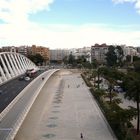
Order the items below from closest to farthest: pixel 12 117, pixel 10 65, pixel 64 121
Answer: pixel 12 117 < pixel 64 121 < pixel 10 65

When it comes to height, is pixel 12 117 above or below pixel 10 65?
below

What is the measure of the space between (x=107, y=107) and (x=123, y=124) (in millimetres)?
12730

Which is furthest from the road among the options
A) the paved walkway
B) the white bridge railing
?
the white bridge railing

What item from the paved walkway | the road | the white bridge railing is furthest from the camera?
the white bridge railing

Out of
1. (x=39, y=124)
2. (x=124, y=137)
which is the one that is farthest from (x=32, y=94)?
(x=124, y=137)

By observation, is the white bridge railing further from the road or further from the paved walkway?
the road

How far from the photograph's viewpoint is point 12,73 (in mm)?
86375

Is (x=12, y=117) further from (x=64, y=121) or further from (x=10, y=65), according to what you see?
(x=10, y=65)

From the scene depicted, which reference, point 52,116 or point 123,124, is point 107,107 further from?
point 123,124

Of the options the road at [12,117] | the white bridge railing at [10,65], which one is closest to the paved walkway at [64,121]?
the road at [12,117]

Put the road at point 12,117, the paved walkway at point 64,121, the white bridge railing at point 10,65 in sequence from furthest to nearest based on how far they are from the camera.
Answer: the white bridge railing at point 10,65 < the paved walkway at point 64,121 < the road at point 12,117

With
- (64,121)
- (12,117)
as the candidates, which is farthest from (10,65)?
(12,117)

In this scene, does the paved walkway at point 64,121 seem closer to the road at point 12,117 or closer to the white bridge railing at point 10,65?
the road at point 12,117

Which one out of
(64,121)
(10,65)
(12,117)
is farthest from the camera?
(10,65)
